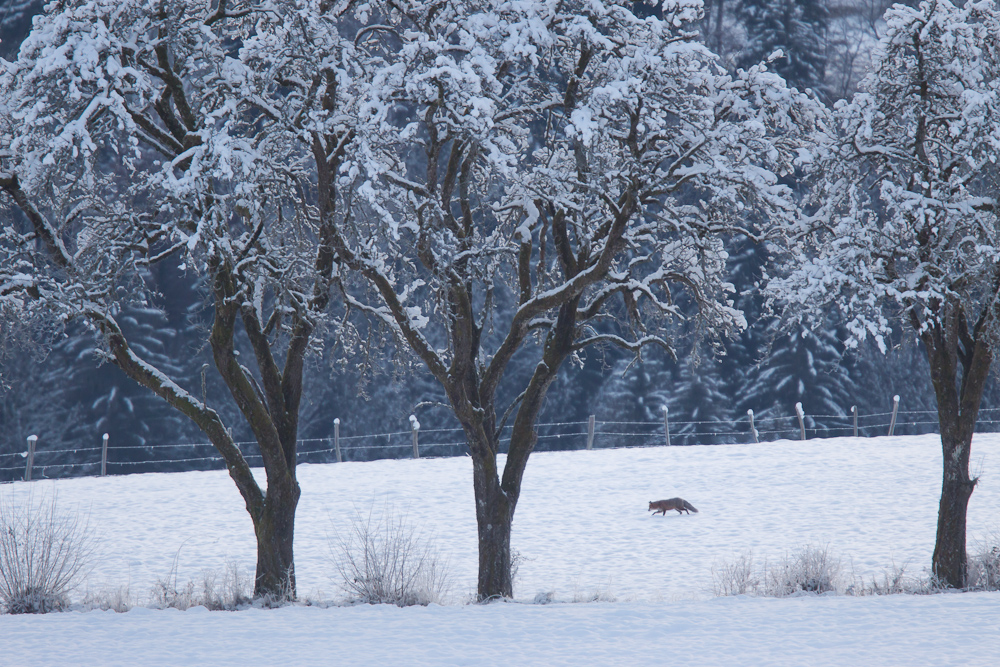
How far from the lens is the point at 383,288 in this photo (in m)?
9.81

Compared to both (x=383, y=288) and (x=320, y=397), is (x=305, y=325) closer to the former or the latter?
(x=383, y=288)

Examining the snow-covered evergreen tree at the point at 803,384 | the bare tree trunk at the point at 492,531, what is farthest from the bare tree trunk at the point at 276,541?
the snow-covered evergreen tree at the point at 803,384

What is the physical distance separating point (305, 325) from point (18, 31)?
28.9 metres

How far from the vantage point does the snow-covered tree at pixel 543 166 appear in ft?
27.6

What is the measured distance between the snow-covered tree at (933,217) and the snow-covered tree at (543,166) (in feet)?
3.04

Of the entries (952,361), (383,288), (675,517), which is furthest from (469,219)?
(675,517)

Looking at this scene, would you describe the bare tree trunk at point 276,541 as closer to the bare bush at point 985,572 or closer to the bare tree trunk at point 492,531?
the bare tree trunk at point 492,531

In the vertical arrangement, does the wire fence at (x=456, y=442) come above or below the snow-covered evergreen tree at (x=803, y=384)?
below

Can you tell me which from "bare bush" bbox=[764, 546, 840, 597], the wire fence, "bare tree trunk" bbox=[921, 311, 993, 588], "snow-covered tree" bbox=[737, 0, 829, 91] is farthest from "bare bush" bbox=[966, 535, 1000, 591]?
"snow-covered tree" bbox=[737, 0, 829, 91]

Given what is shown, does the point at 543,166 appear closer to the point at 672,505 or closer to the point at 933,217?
the point at 933,217

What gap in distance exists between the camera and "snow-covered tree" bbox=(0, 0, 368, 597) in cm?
815

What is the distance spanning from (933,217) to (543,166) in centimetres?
435

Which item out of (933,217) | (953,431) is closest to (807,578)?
(953,431)

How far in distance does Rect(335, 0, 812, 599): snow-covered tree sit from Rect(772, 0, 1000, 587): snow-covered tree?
0.93 metres
